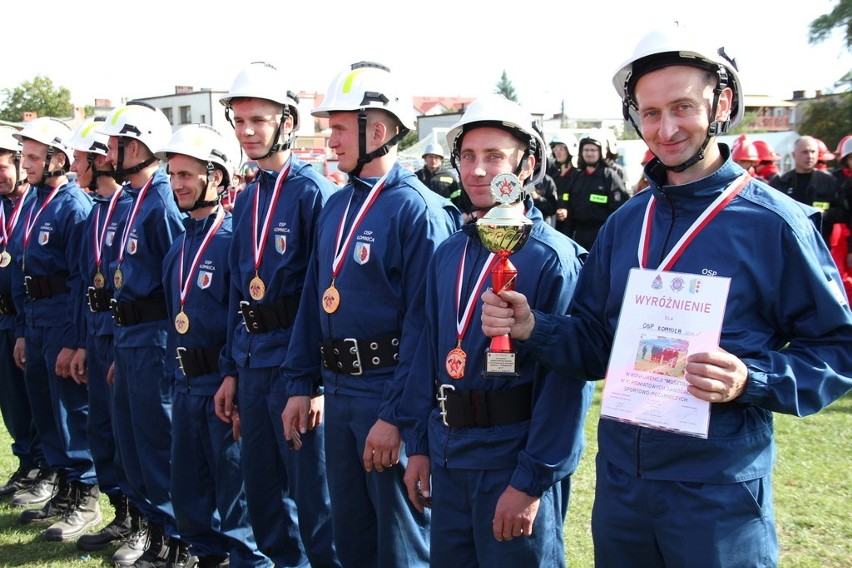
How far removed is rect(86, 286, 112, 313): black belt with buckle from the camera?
6.10m

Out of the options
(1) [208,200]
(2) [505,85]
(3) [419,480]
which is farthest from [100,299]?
(2) [505,85]

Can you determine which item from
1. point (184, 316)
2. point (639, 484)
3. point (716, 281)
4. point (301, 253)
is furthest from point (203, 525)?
point (716, 281)

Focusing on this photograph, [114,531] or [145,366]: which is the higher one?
[145,366]

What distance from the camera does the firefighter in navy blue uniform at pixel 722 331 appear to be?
2541 mm

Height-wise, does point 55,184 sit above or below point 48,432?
above

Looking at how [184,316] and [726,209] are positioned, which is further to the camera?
[184,316]

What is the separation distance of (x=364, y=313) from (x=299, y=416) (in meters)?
0.68

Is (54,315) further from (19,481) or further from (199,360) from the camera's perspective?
(199,360)

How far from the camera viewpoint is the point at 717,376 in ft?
7.92

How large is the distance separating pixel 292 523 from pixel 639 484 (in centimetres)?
274

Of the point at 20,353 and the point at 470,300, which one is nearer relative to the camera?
the point at 470,300

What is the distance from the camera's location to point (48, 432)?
704cm

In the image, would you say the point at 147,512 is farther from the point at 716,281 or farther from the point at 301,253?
the point at 716,281

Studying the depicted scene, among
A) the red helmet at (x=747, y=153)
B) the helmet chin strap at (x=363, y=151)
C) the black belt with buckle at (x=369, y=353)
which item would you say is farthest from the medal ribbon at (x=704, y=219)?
the red helmet at (x=747, y=153)
